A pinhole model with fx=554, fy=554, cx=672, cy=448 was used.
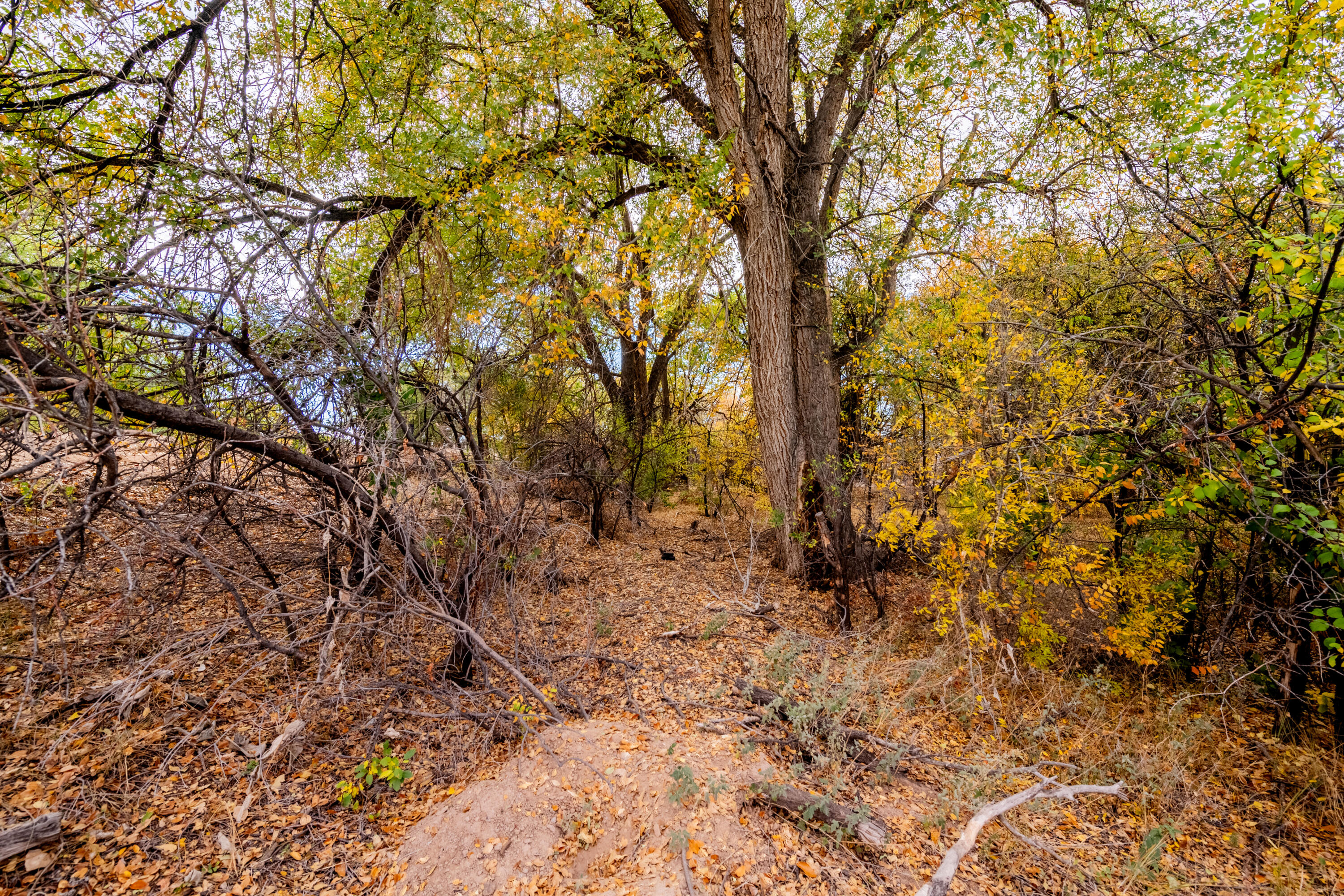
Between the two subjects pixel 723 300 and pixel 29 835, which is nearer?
pixel 29 835

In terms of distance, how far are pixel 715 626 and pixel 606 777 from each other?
2.30m

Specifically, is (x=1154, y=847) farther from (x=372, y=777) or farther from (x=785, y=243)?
(x=785, y=243)

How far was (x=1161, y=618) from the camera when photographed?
5.19m

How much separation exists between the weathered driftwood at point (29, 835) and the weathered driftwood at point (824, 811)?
134 inches

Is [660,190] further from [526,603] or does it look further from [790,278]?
[526,603]

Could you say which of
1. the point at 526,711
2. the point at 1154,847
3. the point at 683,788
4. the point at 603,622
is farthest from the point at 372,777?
the point at 1154,847

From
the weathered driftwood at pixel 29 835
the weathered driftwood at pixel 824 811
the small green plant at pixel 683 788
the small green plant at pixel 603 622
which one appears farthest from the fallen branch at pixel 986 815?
the weathered driftwood at pixel 29 835

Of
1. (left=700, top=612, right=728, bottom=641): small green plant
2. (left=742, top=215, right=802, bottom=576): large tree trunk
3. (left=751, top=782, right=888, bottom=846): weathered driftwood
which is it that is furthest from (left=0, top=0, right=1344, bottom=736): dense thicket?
(left=751, top=782, right=888, bottom=846): weathered driftwood

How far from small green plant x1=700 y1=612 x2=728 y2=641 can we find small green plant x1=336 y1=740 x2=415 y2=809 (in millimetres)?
2796

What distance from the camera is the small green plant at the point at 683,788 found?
308 centimetres

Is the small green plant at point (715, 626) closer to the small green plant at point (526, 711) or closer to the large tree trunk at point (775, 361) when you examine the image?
the small green plant at point (526, 711)

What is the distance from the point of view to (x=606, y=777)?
11.0 feet

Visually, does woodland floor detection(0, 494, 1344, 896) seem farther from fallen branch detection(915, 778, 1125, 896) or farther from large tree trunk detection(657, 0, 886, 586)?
large tree trunk detection(657, 0, 886, 586)

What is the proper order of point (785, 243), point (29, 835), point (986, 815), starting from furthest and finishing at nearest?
1. point (785, 243)
2. point (986, 815)
3. point (29, 835)
